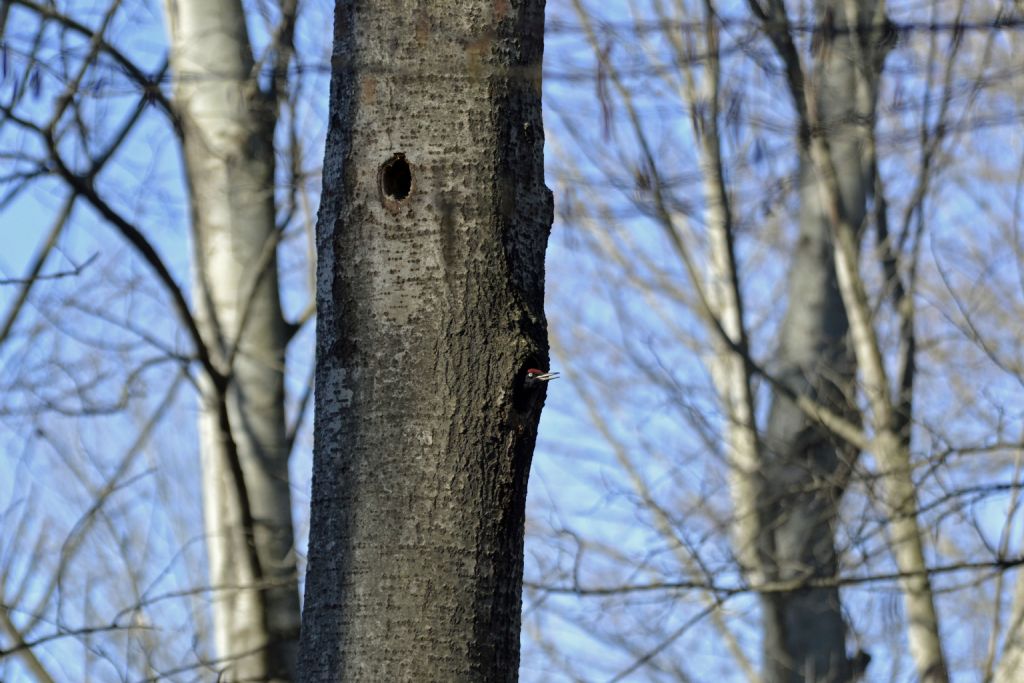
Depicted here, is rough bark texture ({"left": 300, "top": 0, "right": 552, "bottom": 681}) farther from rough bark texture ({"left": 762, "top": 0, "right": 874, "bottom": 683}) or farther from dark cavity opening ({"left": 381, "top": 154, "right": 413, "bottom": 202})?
rough bark texture ({"left": 762, "top": 0, "right": 874, "bottom": 683})

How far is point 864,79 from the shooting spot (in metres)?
5.39

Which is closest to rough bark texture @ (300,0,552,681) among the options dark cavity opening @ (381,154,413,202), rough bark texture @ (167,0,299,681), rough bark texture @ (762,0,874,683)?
dark cavity opening @ (381,154,413,202)

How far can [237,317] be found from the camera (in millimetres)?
4172

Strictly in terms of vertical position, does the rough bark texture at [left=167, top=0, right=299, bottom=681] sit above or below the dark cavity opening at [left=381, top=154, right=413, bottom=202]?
above

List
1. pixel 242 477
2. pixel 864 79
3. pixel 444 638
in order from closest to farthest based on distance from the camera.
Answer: pixel 444 638 < pixel 242 477 < pixel 864 79

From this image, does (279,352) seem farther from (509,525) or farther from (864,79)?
(864,79)

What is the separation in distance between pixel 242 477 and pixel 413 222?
84.2 inches

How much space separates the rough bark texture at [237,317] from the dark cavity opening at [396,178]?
6.78 ft

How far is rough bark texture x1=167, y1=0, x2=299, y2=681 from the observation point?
3844 mm

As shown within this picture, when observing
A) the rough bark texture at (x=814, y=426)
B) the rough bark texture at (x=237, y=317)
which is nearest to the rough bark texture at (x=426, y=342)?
the rough bark texture at (x=237, y=317)

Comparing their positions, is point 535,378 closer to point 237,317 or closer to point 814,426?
point 237,317

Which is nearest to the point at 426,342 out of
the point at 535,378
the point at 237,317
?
the point at 535,378

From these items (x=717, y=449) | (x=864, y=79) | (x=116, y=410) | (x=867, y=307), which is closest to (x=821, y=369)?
(x=867, y=307)

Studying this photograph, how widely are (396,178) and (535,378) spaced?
37 cm
